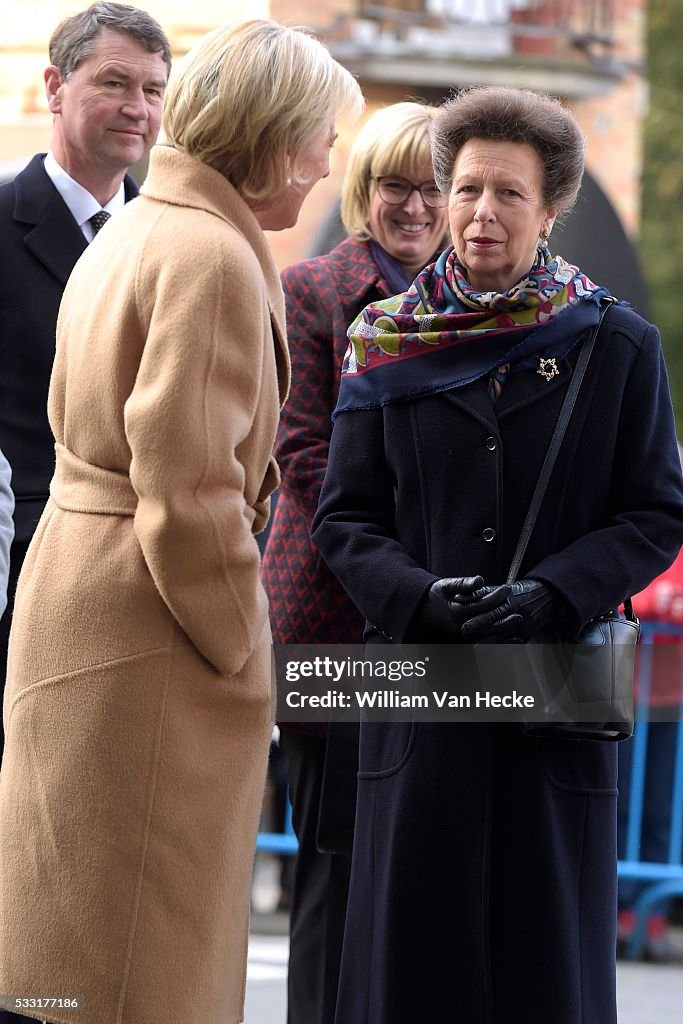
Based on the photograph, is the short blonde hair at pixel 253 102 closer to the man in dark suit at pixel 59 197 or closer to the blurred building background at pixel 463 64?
the man in dark suit at pixel 59 197

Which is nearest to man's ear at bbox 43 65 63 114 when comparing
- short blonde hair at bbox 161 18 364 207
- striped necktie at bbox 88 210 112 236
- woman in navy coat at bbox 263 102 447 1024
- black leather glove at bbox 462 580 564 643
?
striped necktie at bbox 88 210 112 236

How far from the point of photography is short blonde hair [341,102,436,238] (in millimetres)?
3768

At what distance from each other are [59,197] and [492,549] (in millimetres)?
1248

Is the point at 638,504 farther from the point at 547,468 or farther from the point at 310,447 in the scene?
the point at 310,447

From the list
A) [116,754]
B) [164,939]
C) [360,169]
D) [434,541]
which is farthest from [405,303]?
[164,939]

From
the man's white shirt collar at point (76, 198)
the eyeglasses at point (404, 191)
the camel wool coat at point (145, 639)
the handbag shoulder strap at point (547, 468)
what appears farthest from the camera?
the eyeglasses at point (404, 191)

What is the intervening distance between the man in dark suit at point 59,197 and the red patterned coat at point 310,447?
0.49m

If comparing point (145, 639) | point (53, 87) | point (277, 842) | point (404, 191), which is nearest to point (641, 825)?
point (277, 842)

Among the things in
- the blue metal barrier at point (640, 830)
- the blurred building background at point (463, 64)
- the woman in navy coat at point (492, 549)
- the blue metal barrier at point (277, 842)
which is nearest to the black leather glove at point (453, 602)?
the woman in navy coat at point (492, 549)

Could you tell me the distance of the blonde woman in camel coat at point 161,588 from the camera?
2570 mm

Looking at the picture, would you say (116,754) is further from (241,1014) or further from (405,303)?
(405,303)

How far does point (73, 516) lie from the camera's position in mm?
2691

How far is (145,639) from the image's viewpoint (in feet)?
8.70

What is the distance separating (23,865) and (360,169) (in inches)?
73.3
